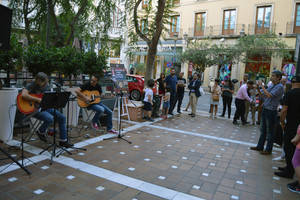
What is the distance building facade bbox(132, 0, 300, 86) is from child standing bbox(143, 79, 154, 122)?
18.2 meters

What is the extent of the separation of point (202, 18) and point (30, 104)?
26953 millimetres

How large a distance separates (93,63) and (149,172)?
15.2ft

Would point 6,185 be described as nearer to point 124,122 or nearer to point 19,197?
point 19,197

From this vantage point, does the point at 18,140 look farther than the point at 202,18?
No

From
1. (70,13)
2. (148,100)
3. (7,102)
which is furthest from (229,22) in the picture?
(7,102)

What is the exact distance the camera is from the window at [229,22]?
26.8 meters

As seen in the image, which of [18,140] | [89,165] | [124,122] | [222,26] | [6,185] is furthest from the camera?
[222,26]

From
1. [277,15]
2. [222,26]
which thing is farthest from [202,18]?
[277,15]

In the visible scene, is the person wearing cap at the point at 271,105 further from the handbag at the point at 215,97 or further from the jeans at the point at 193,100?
the jeans at the point at 193,100

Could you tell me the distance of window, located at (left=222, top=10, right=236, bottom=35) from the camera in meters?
26.8

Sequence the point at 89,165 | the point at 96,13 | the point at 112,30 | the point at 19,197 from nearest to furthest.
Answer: the point at 19,197 → the point at 89,165 → the point at 96,13 → the point at 112,30

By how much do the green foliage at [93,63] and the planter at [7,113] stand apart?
260cm

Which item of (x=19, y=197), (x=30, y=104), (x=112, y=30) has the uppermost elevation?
(x=112, y=30)

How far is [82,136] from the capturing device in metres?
6.27
